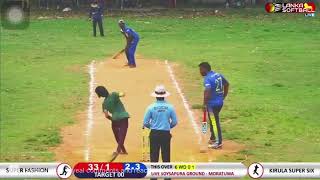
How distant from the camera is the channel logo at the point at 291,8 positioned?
2064 inches

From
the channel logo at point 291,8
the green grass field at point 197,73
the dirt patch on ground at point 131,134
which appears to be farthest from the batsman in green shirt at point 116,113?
the channel logo at point 291,8

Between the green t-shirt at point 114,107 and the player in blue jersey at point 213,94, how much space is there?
73.6 inches

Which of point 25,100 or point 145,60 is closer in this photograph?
point 25,100

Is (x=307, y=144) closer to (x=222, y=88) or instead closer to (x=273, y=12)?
(x=222, y=88)

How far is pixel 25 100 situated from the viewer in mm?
22469

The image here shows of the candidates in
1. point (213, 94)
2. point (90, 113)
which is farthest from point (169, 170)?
point (90, 113)

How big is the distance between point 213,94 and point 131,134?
9.30 feet

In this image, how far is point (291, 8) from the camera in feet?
173

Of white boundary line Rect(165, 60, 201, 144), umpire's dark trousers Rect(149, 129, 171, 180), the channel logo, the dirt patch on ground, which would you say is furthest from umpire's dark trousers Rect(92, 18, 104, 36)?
umpire's dark trousers Rect(149, 129, 171, 180)

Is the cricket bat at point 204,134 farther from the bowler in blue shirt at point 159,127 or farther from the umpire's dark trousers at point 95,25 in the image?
the umpire's dark trousers at point 95,25

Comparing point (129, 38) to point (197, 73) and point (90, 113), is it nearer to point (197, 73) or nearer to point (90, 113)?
point (197, 73)

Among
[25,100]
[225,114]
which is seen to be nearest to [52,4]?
[25,100]

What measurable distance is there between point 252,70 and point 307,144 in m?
11.9

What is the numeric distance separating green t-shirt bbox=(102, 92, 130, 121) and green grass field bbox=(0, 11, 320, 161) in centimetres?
172
